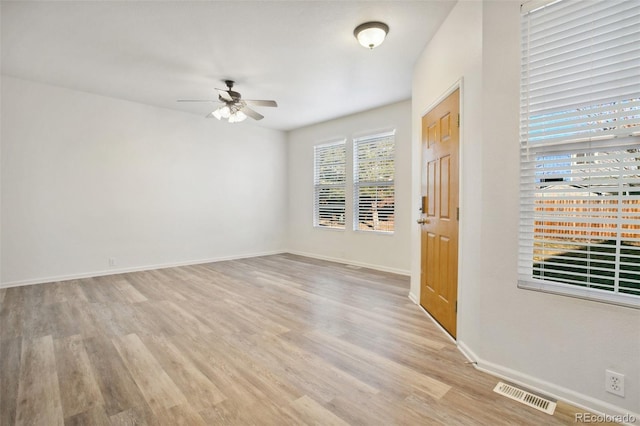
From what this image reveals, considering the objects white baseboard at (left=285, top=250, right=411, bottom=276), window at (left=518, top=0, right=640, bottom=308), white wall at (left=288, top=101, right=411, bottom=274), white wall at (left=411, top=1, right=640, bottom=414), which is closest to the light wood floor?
white wall at (left=411, top=1, right=640, bottom=414)

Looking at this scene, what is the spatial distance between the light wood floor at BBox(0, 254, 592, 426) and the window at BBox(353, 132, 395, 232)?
1769 mm

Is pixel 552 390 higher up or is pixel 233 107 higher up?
pixel 233 107

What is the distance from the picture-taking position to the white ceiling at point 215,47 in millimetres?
2684

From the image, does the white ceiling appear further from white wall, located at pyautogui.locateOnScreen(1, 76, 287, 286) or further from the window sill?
the window sill

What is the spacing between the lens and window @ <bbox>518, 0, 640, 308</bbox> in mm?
1613

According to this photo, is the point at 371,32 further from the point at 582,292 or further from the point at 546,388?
the point at 546,388

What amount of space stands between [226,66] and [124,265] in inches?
146

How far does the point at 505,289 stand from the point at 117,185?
5.57 m

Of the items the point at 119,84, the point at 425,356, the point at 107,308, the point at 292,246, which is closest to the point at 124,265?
the point at 107,308

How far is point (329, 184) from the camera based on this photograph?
6438 millimetres

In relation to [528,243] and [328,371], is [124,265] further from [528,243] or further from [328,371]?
[528,243]

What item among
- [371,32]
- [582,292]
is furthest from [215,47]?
[582,292]

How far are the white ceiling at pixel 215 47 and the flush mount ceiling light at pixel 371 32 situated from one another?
2.5 inches

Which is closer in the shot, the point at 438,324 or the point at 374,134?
the point at 438,324
